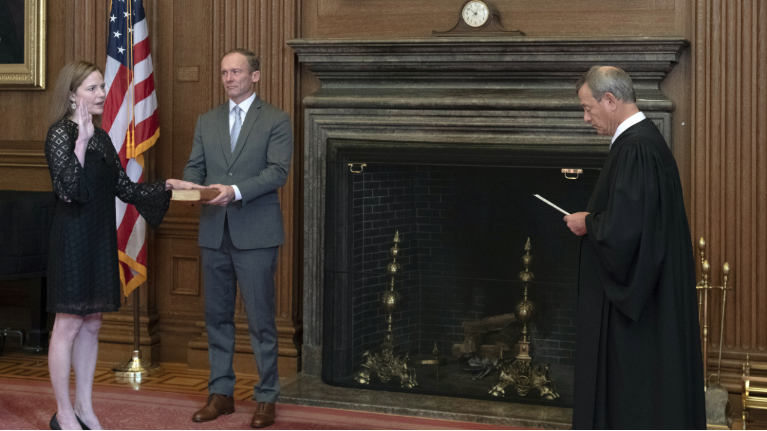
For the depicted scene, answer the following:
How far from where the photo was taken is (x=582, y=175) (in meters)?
4.34

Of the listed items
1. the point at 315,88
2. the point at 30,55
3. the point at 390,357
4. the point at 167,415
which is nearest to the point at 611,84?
the point at 390,357

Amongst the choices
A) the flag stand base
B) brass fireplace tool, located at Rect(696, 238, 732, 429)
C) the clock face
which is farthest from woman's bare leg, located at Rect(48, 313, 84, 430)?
brass fireplace tool, located at Rect(696, 238, 732, 429)

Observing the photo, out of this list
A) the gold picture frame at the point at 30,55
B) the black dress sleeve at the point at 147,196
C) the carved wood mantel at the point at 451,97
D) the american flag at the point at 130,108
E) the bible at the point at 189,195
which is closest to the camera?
the bible at the point at 189,195

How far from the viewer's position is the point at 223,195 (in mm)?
3832

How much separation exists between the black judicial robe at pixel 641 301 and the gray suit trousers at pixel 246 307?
1623mm

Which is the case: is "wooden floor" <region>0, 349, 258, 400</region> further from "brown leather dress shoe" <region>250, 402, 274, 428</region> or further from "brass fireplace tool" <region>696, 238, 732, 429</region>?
"brass fireplace tool" <region>696, 238, 732, 429</region>

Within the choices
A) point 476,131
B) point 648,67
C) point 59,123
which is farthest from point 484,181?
point 59,123

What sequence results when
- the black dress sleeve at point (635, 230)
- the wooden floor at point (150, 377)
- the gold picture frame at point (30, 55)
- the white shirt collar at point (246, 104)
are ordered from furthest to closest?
the gold picture frame at point (30, 55) → the wooden floor at point (150, 377) → the white shirt collar at point (246, 104) → the black dress sleeve at point (635, 230)

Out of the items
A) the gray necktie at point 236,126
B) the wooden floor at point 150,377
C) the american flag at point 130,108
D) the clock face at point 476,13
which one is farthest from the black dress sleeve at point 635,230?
the american flag at point 130,108

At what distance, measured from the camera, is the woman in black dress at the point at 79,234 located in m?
3.48

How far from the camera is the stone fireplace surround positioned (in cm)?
438

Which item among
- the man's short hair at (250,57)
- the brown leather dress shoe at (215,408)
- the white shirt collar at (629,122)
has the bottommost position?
the brown leather dress shoe at (215,408)

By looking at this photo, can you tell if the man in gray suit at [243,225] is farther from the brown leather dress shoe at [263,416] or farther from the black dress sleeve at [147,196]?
the black dress sleeve at [147,196]

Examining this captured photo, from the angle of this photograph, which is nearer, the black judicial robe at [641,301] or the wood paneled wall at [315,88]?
the black judicial robe at [641,301]
